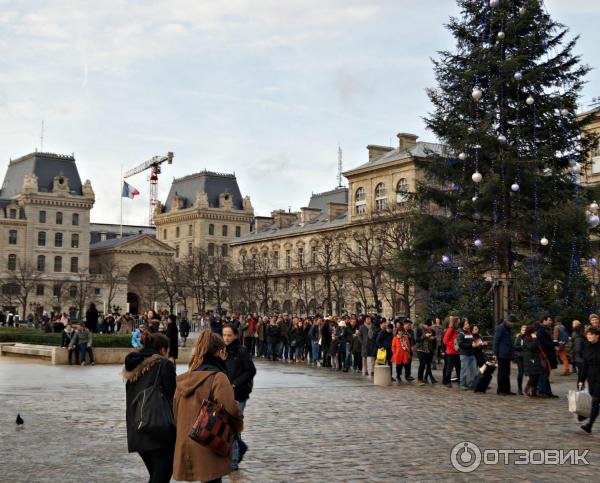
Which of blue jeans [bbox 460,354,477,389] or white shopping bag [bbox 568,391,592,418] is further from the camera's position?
blue jeans [bbox 460,354,477,389]

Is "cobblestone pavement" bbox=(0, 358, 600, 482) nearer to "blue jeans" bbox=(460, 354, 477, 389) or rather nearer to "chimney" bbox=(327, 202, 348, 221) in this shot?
"blue jeans" bbox=(460, 354, 477, 389)

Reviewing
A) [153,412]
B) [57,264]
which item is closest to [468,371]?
[153,412]

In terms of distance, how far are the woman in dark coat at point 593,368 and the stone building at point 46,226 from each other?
3782 inches

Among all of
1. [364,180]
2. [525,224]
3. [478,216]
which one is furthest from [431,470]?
[364,180]

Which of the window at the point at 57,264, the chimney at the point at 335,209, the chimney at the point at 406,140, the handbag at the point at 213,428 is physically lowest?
the handbag at the point at 213,428

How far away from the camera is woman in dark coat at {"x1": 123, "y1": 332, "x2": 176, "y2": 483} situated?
662cm

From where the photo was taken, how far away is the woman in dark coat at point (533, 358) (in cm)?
1803

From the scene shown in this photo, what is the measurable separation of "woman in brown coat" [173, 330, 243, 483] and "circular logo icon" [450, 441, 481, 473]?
4202 millimetres

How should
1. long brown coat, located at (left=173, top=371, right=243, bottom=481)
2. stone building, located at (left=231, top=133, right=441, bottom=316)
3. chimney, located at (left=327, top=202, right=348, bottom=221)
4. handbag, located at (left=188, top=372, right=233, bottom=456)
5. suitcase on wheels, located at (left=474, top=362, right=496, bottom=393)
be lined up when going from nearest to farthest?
handbag, located at (left=188, top=372, right=233, bottom=456) → long brown coat, located at (left=173, top=371, right=243, bottom=481) → suitcase on wheels, located at (left=474, top=362, right=496, bottom=393) → stone building, located at (left=231, top=133, right=441, bottom=316) → chimney, located at (left=327, top=202, right=348, bottom=221)

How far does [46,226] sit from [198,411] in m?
110

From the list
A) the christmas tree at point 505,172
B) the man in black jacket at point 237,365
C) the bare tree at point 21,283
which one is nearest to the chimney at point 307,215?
the bare tree at point 21,283

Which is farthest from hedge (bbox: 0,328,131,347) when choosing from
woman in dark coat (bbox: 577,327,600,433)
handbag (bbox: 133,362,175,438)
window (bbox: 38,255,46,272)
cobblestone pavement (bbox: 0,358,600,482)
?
window (bbox: 38,255,46,272)

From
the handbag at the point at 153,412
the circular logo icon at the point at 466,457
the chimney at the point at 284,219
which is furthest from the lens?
the chimney at the point at 284,219

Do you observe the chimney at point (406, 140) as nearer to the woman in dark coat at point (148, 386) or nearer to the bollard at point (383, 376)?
the bollard at point (383, 376)
